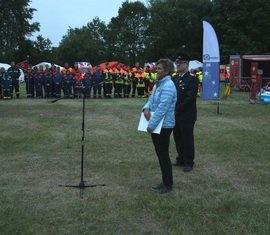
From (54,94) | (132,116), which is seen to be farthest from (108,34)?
(132,116)

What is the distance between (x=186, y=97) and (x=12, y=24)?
64284mm

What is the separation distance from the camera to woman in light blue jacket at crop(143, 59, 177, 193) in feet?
21.8

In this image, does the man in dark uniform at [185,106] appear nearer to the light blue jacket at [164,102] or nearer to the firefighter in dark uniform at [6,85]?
the light blue jacket at [164,102]

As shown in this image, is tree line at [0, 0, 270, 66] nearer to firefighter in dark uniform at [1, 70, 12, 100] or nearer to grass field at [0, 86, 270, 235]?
firefighter in dark uniform at [1, 70, 12, 100]

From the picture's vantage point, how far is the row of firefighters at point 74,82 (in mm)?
24688

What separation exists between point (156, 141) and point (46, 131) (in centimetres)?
640

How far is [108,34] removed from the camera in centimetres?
8900

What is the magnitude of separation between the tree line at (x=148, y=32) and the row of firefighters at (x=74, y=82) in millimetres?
25132

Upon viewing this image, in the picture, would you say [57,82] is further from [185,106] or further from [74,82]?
[185,106]

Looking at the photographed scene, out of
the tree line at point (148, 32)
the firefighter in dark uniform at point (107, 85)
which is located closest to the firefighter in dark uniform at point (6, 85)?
the firefighter in dark uniform at point (107, 85)

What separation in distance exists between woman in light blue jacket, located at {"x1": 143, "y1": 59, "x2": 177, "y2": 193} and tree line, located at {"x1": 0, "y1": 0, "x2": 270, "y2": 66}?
142ft

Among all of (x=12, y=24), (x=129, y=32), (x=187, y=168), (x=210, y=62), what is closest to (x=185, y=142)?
(x=187, y=168)

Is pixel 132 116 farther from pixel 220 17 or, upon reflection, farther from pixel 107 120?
pixel 220 17

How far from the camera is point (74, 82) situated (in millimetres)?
25266
